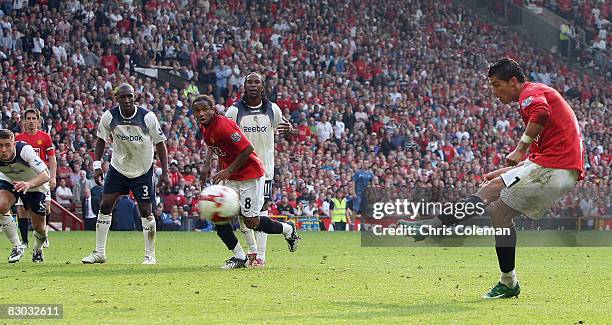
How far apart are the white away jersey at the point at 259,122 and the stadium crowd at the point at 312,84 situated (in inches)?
596

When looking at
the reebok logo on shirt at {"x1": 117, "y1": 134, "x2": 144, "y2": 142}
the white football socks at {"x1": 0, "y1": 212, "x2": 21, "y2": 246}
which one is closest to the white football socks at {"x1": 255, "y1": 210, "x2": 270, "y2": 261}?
the reebok logo on shirt at {"x1": 117, "y1": 134, "x2": 144, "y2": 142}

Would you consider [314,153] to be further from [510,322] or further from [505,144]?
[510,322]

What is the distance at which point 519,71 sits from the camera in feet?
36.3

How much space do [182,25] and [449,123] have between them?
9.61 m

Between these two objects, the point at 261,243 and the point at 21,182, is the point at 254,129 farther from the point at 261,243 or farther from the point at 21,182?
the point at 21,182

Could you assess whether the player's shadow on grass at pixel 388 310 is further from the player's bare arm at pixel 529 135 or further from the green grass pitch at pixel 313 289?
the player's bare arm at pixel 529 135

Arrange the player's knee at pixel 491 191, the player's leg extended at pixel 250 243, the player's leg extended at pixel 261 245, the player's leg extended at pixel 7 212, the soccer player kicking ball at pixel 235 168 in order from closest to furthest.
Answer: the player's knee at pixel 491 191 → the soccer player kicking ball at pixel 235 168 → the player's leg extended at pixel 250 243 → the player's leg extended at pixel 261 245 → the player's leg extended at pixel 7 212

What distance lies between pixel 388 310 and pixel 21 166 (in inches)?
302

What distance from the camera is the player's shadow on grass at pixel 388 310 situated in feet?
31.5

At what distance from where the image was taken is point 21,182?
50.7 ft

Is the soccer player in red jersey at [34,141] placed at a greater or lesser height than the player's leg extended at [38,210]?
greater

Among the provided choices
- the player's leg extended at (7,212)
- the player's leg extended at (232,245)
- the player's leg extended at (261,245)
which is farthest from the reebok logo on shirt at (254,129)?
the player's leg extended at (7,212)

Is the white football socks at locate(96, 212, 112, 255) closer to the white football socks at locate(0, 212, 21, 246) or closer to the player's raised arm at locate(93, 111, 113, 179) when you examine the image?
the player's raised arm at locate(93, 111, 113, 179)

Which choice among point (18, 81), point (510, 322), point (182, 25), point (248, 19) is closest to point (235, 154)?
point (510, 322)
